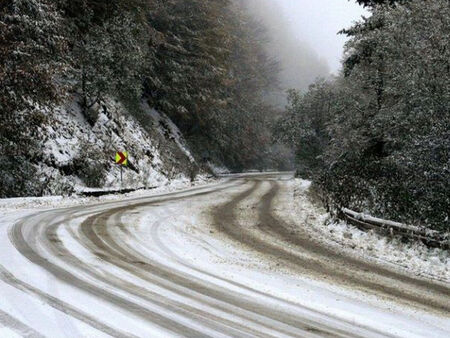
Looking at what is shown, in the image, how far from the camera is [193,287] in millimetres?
5688

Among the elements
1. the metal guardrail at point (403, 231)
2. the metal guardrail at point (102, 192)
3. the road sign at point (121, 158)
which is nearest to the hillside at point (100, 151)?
the metal guardrail at point (102, 192)

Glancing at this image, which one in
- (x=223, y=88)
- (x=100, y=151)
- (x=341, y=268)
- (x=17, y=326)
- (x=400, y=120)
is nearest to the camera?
(x=17, y=326)

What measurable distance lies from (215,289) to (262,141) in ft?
165

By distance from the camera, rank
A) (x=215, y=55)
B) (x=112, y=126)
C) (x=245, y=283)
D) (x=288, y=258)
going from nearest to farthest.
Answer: (x=245, y=283) < (x=288, y=258) < (x=112, y=126) < (x=215, y=55)

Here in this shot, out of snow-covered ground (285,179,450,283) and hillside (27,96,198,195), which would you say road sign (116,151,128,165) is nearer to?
hillside (27,96,198,195)

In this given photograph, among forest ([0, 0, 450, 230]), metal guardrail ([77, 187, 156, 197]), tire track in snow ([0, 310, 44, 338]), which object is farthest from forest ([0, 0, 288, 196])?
tire track in snow ([0, 310, 44, 338])

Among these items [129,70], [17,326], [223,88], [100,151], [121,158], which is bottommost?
[17,326]

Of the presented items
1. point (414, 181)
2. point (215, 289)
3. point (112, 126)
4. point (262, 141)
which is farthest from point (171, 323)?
point (262, 141)

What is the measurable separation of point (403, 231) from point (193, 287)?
6.63 metres

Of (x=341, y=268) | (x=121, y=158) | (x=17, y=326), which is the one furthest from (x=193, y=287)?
(x=121, y=158)

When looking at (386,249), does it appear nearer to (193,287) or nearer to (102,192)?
(193,287)

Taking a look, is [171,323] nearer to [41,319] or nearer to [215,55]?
[41,319]

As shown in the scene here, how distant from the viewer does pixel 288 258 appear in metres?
8.12

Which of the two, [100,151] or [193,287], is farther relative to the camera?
[100,151]
